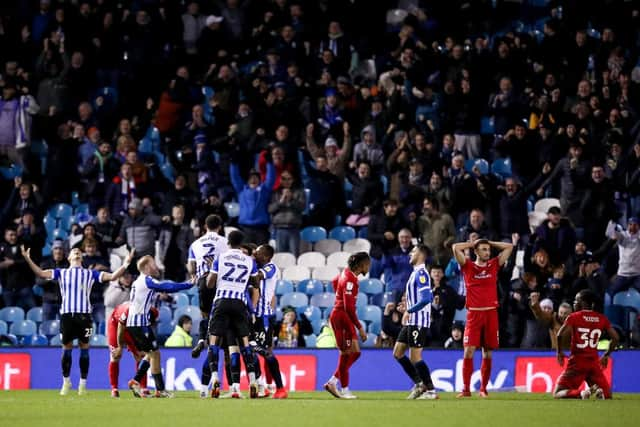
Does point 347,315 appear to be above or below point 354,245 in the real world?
below

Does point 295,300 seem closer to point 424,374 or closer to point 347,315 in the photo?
point 347,315

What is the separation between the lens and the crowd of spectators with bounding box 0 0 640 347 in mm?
23750

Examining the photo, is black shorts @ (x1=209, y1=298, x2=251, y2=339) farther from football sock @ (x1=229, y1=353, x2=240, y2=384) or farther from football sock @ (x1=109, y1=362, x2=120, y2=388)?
football sock @ (x1=109, y1=362, x2=120, y2=388)

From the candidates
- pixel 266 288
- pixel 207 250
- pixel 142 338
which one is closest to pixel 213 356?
pixel 142 338

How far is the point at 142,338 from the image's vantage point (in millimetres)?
18062

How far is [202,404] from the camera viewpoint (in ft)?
52.5

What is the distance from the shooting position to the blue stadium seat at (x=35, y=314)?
24.8 m

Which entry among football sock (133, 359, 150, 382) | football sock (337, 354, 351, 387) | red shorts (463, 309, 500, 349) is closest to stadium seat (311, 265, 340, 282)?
red shorts (463, 309, 500, 349)

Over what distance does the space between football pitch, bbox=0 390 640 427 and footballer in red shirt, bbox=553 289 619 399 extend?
15.5 inches

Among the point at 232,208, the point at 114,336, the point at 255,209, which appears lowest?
the point at 114,336

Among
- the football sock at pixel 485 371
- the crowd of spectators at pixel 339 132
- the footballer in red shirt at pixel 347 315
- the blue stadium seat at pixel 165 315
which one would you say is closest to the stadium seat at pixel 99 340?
the crowd of spectators at pixel 339 132

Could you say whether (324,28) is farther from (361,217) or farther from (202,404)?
(202,404)

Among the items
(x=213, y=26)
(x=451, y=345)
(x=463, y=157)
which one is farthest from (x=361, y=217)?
(x=213, y=26)

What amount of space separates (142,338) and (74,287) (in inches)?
72.2
